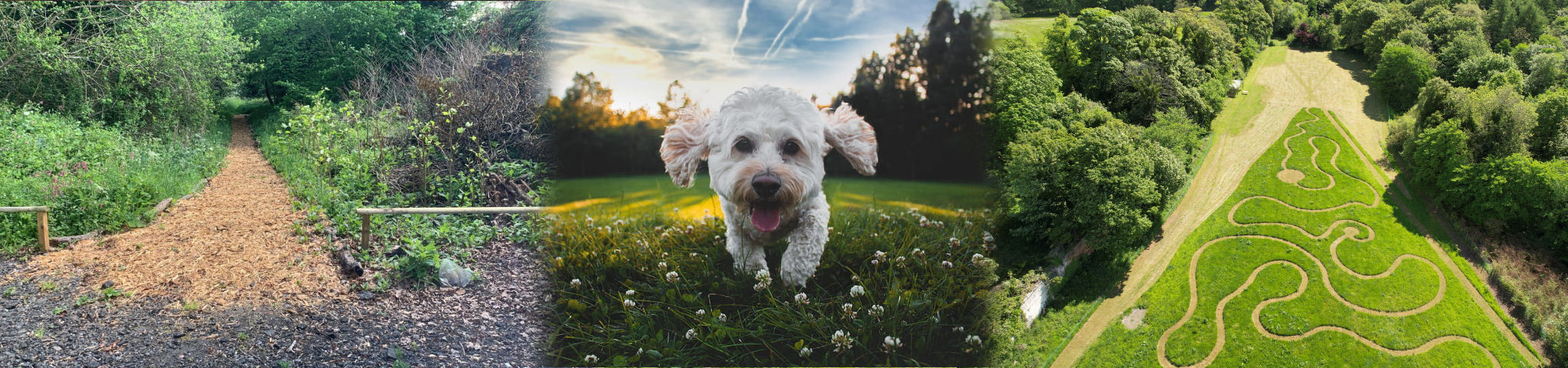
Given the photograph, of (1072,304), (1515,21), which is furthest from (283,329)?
(1515,21)

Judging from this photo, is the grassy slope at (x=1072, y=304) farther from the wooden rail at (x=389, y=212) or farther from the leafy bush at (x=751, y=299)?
the leafy bush at (x=751, y=299)

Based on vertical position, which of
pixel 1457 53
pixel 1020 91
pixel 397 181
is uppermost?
pixel 1457 53

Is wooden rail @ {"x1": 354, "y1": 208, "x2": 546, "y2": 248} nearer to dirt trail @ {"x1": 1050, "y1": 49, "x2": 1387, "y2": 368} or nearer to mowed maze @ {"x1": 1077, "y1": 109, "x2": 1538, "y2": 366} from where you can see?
dirt trail @ {"x1": 1050, "y1": 49, "x2": 1387, "y2": 368}

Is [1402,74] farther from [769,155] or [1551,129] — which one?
[769,155]

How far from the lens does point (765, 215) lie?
65.2 inches

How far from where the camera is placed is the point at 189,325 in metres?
5.93

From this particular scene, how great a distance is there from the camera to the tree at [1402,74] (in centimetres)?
2672

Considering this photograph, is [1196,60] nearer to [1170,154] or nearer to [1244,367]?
[1170,154]

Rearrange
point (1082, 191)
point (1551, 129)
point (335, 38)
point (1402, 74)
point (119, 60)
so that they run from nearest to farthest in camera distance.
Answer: point (119, 60) → point (1082, 191) → point (335, 38) → point (1551, 129) → point (1402, 74)

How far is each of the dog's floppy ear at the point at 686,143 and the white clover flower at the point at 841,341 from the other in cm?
54

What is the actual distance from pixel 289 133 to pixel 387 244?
20.1 ft

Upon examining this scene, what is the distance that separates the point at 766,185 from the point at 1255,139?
26.2 meters

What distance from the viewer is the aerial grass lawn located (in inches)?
70.9

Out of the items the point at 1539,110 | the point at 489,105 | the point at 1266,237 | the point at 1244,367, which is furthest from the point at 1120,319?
the point at 1539,110
